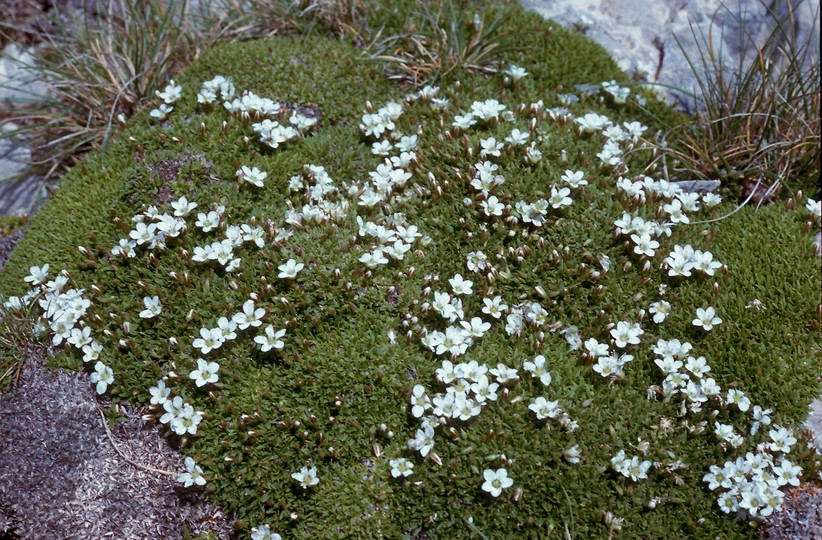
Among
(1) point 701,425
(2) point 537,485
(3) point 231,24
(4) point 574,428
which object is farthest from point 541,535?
(3) point 231,24

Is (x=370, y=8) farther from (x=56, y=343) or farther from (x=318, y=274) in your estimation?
(x=56, y=343)

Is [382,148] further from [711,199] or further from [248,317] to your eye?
[711,199]

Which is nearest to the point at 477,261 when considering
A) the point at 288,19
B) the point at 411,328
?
the point at 411,328

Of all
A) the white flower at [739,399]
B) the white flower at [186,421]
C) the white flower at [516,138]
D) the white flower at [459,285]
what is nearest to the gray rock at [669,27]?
the white flower at [516,138]

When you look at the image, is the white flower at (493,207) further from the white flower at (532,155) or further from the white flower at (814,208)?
the white flower at (814,208)

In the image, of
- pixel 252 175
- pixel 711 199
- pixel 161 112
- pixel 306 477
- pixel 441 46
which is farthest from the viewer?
pixel 441 46
